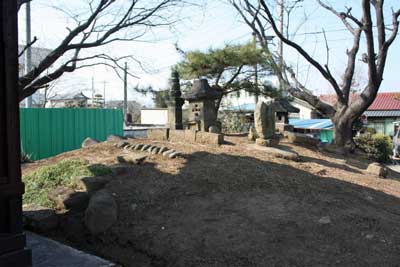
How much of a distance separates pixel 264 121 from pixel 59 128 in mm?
5983

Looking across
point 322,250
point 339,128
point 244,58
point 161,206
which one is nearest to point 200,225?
point 161,206

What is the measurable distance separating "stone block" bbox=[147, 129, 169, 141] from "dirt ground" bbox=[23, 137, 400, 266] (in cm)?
208

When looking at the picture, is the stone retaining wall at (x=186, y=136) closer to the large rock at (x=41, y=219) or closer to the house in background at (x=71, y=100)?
the large rock at (x=41, y=219)

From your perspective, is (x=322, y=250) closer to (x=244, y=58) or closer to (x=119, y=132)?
(x=119, y=132)

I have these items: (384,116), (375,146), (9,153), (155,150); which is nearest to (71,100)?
(375,146)

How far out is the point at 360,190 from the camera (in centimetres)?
596

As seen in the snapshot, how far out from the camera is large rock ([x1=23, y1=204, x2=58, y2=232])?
4812mm

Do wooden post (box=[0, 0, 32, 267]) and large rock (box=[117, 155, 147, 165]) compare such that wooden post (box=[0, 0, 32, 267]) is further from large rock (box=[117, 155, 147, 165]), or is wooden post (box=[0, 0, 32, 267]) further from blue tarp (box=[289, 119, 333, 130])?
blue tarp (box=[289, 119, 333, 130])

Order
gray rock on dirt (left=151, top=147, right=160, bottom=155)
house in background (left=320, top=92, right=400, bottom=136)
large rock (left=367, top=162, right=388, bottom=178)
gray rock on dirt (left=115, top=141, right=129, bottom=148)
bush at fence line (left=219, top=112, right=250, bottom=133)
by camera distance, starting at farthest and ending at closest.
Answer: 1. house in background (left=320, top=92, right=400, bottom=136)
2. bush at fence line (left=219, top=112, right=250, bottom=133)
3. gray rock on dirt (left=115, top=141, right=129, bottom=148)
4. large rock (left=367, top=162, right=388, bottom=178)
5. gray rock on dirt (left=151, top=147, right=160, bottom=155)

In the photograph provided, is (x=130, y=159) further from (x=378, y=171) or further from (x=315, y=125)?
(x=315, y=125)

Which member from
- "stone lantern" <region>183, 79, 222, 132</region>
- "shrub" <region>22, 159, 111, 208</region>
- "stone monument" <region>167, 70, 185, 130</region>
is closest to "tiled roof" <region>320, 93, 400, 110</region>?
"stone lantern" <region>183, 79, 222, 132</region>

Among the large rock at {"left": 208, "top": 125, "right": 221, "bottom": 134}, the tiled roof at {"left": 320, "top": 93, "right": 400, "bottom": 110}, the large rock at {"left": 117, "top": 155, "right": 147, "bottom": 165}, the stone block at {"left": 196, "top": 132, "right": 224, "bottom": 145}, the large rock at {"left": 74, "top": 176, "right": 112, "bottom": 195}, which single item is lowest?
the large rock at {"left": 74, "top": 176, "right": 112, "bottom": 195}

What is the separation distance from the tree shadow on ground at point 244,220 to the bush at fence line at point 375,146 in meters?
8.22

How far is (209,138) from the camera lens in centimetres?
824
